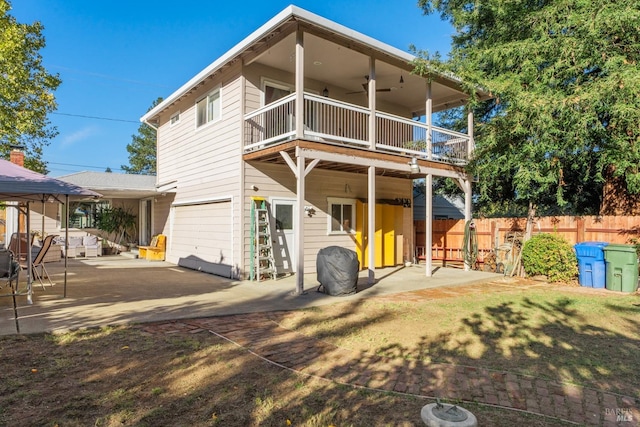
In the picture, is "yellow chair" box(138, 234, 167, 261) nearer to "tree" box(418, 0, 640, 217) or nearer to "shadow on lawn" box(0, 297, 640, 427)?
"shadow on lawn" box(0, 297, 640, 427)

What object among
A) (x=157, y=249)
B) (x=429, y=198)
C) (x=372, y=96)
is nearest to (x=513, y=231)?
(x=429, y=198)

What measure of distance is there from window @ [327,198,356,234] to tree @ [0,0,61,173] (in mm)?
9887

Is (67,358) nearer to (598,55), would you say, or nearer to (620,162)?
(620,162)

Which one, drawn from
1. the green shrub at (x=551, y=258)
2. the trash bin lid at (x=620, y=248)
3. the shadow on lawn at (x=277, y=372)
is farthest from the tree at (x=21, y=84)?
the trash bin lid at (x=620, y=248)

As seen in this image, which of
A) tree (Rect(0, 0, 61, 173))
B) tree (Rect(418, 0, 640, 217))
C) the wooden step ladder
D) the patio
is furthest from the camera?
tree (Rect(0, 0, 61, 173))

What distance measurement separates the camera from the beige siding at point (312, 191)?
9.62 metres

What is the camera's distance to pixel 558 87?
35.4 feet

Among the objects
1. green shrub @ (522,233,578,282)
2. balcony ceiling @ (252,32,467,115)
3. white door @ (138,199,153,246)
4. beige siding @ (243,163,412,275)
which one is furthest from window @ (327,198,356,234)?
white door @ (138,199,153,246)

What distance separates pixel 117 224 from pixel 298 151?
12.5m

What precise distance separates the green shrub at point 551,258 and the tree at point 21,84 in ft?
50.5

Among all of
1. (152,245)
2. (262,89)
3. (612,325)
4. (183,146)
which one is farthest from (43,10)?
(612,325)

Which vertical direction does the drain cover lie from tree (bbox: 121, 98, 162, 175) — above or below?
below

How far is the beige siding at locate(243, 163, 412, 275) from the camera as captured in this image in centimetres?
962

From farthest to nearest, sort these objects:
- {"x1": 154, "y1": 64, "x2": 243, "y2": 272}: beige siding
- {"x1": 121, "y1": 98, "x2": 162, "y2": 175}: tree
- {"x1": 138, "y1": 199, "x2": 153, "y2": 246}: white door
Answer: {"x1": 121, "y1": 98, "x2": 162, "y2": 175}: tree → {"x1": 138, "y1": 199, "x2": 153, "y2": 246}: white door → {"x1": 154, "y1": 64, "x2": 243, "y2": 272}: beige siding
